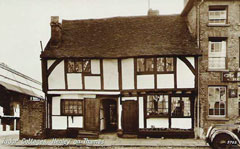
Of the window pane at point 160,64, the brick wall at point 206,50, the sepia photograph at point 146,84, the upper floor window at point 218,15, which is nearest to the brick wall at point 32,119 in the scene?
the sepia photograph at point 146,84

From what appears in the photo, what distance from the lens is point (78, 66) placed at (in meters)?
16.4

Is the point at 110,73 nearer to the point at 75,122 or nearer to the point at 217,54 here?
the point at 75,122

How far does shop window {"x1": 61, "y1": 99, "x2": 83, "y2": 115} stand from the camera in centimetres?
1652

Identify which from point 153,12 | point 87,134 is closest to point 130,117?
point 87,134

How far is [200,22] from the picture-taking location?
1552cm

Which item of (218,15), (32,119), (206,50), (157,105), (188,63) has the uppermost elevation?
(218,15)

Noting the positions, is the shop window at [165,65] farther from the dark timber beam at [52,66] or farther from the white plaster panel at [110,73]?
the dark timber beam at [52,66]

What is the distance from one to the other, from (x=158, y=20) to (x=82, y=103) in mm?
7888

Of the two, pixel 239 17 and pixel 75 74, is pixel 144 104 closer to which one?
pixel 75 74

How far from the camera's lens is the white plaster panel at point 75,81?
A: 53.6 ft

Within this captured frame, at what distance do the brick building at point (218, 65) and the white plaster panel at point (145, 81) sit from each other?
2.92m

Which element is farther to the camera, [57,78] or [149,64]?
[57,78]

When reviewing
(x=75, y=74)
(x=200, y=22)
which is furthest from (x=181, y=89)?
(x=75, y=74)

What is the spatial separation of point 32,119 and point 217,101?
36.8 ft
